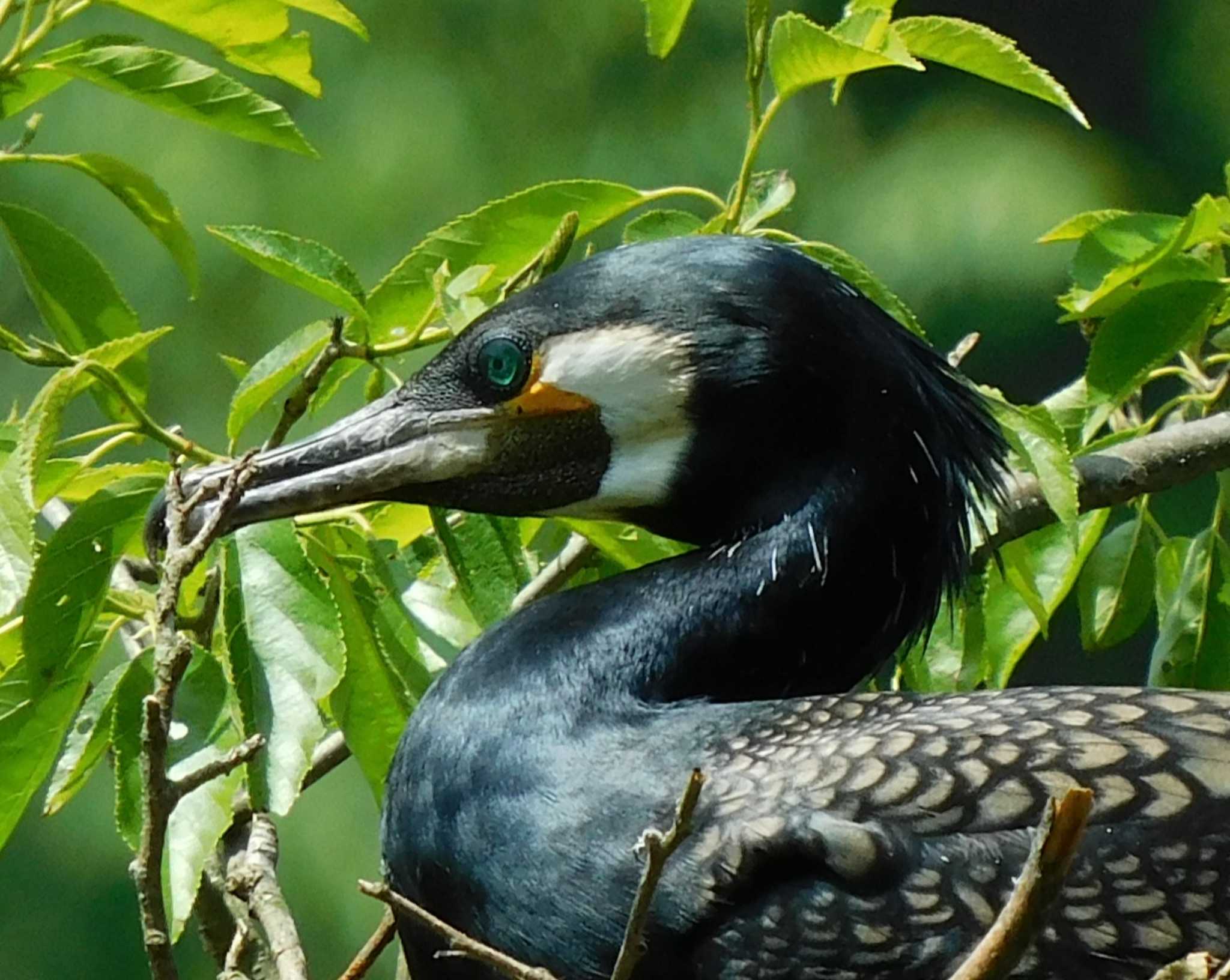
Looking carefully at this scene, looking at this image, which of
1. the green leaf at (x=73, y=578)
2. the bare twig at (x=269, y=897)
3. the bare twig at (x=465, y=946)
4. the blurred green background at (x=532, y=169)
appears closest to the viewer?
the bare twig at (x=465, y=946)

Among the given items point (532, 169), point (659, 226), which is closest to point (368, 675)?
point (659, 226)

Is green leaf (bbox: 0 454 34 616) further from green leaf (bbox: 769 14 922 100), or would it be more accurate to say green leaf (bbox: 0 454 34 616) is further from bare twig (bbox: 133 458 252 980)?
green leaf (bbox: 769 14 922 100)

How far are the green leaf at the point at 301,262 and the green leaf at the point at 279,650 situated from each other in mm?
116

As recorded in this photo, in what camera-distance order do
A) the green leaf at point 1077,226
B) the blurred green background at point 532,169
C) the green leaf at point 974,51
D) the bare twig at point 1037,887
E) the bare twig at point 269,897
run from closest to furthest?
the bare twig at point 1037,887 → the bare twig at point 269,897 → the green leaf at point 974,51 → the green leaf at point 1077,226 → the blurred green background at point 532,169

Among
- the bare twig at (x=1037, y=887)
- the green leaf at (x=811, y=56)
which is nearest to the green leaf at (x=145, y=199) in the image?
the green leaf at (x=811, y=56)

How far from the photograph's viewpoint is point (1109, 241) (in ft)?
3.57

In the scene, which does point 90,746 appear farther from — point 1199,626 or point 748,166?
point 1199,626

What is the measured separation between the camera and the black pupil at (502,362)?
3.29 feet

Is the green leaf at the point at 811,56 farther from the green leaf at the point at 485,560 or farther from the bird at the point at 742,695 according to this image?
→ the green leaf at the point at 485,560

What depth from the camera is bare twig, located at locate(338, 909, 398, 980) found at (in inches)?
35.9

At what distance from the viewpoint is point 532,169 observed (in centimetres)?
266

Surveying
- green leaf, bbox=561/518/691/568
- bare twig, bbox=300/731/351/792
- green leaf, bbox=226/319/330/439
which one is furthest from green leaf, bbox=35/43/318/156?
bare twig, bbox=300/731/351/792

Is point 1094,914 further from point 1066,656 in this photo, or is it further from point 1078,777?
point 1066,656

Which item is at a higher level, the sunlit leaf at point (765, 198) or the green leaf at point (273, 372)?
the sunlit leaf at point (765, 198)
